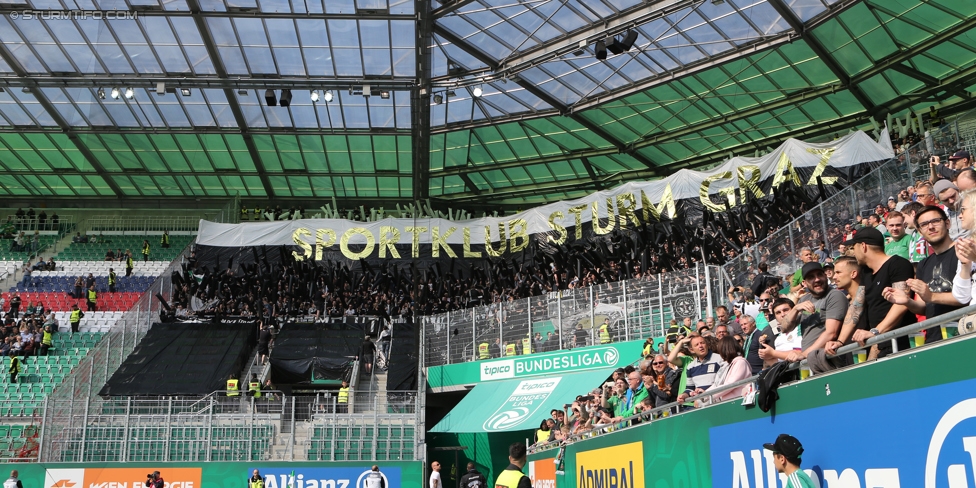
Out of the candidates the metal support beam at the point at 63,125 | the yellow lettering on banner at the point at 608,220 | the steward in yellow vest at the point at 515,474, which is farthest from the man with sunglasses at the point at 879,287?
the metal support beam at the point at 63,125

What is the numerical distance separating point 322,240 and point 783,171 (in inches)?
738

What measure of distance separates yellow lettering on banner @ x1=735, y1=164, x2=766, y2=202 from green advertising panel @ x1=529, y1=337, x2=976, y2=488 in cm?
1903

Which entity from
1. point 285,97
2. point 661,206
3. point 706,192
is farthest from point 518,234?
point 285,97

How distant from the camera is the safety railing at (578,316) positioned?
20.4m

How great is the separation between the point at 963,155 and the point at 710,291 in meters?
10.5

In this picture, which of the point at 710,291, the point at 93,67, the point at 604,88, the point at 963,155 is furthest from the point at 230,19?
the point at 963,155

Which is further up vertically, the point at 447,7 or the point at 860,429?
the point at 447,7

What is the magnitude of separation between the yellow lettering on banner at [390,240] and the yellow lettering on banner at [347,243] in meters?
0.39

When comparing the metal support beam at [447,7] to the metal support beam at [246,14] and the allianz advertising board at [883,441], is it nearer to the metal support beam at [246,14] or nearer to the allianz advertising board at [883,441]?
the metal support beam at [246,14]

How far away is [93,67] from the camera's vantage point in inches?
1198

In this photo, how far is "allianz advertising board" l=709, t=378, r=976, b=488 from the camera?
13.8 ft

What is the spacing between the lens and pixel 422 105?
3188 cm

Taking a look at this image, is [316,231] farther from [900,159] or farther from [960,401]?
[960,401]

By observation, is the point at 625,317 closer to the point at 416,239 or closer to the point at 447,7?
the point at 447,7
